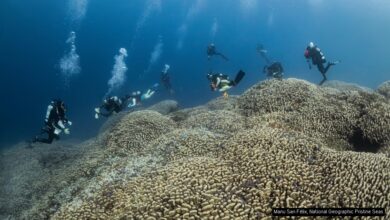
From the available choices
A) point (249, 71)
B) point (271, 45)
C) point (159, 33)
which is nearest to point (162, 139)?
point (249, 71)

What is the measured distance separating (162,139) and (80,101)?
68.5 meters

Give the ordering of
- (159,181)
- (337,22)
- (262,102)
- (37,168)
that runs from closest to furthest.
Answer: (159,181)
(262,102)
(37,168)
(337,22)

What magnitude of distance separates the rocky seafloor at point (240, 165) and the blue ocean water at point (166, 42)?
41891mm

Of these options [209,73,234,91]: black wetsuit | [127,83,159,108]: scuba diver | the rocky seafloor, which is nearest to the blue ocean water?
[127,83,159,108]: scuba diver

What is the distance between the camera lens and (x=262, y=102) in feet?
29.1

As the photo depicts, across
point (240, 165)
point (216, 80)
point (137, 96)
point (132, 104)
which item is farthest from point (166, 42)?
point (240, 165)

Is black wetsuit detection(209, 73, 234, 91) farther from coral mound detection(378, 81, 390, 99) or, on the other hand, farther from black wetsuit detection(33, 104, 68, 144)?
coral mound detection(378, 81, 390, 99)

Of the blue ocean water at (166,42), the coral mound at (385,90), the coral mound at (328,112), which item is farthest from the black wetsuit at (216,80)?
the blue ocean water at (166,42)

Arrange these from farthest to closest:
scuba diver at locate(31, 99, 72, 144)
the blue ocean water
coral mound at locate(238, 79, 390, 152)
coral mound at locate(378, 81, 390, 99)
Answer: the blue ocean water → coral mound at locate(378, 81, 390, 99) → scuba diver at locate(31, 99, 72, 144) → coral mound at locate(238, 79, 390, 152)

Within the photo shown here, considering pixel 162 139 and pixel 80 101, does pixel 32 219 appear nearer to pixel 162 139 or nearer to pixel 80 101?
pixel 162 139

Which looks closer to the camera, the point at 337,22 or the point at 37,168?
the point at 37,168

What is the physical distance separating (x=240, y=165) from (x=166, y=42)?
107219 mm

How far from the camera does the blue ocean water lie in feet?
252

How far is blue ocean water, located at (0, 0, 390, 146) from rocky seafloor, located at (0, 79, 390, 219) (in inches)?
1649
